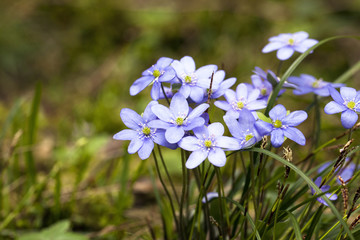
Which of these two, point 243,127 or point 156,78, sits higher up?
point 156,78

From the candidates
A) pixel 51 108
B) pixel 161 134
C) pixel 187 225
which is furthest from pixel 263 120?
pixel 51 108

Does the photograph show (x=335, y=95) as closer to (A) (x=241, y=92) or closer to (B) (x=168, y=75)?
(A) (x=241, y=92)

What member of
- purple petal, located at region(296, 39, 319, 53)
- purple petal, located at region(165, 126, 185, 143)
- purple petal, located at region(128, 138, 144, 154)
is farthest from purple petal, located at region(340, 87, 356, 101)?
purple petal, located at region(128, 138, 144, 154)

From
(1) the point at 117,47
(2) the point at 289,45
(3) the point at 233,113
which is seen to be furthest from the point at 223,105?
(1) the point at 117,47

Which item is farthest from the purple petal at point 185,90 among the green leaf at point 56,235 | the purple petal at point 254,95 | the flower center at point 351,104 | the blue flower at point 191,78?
the green leaf at point 56,235

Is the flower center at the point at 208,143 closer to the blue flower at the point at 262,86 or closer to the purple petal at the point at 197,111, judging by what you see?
the purple petal at the point at 197,111
